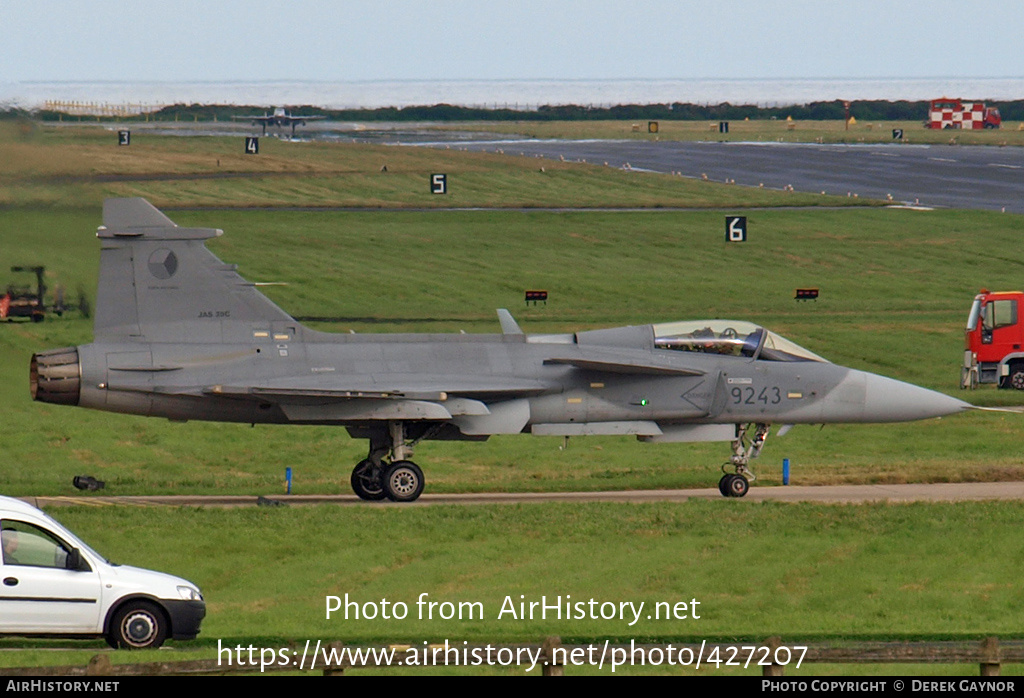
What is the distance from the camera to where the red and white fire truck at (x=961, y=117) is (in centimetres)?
14262

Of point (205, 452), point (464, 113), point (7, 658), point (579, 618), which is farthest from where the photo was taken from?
point (464, 113)

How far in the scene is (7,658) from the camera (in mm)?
15250

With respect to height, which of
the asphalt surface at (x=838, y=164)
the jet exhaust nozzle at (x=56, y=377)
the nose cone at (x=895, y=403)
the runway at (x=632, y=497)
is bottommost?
the runway at (x=632, y=497)

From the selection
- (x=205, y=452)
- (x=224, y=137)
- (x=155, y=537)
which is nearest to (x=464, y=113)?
(x=224, y=137)

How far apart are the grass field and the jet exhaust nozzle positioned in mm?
2523

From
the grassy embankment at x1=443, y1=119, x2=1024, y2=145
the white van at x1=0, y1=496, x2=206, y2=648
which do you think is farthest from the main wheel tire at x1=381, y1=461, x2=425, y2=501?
the grassy embankment at x1=443, y1=119, x2=1024, y2=145

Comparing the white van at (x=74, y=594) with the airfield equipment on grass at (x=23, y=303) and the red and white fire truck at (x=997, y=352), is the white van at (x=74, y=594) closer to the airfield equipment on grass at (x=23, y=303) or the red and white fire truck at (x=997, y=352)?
the airfield equipment on grass at (x=23, y=303)

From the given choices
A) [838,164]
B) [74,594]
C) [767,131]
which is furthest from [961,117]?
[74,594]

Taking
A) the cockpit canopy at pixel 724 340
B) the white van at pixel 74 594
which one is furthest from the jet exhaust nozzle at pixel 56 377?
the cockpit canopy at pixel 724 340

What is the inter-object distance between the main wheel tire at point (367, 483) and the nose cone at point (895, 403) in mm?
9282

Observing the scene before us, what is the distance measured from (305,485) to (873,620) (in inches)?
542

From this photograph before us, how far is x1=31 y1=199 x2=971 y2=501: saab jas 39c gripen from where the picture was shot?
85.9 feet

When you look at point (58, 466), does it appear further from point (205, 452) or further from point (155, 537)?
point (155, 537)
